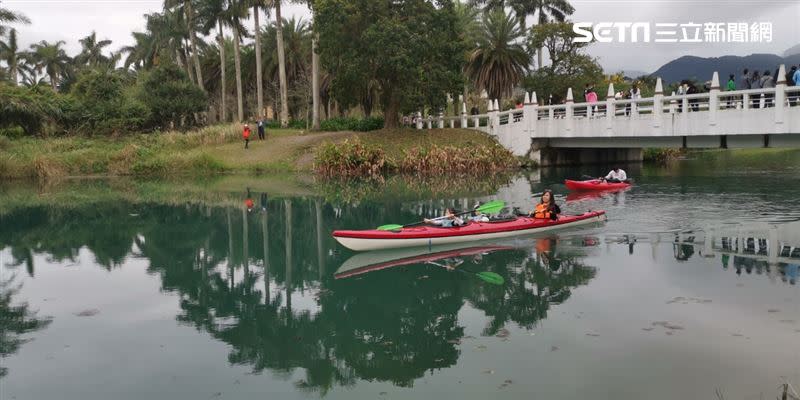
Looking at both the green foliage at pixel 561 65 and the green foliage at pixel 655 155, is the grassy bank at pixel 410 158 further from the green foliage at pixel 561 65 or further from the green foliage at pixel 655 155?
the green foliage at pixel 655 155

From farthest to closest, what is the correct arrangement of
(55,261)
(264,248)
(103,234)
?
(103,234), (264,248), (55,261)

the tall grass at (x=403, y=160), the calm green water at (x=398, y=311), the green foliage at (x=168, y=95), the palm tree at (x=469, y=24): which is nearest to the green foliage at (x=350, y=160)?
the tall grass at (x=403, y=160)

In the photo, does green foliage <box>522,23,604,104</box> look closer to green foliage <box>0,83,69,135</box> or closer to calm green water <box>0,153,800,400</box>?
calm green water <box>0,153,800,400</box>

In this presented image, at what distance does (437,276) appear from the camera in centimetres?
1341

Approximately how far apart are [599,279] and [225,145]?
32.9 meters

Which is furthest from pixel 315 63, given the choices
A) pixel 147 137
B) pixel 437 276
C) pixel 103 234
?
pixel 437 276

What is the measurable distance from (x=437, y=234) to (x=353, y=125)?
28.8m

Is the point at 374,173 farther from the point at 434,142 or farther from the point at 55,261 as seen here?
the point at 55,261

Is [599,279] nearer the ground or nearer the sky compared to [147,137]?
nearer the ground

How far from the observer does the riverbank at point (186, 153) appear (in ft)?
124

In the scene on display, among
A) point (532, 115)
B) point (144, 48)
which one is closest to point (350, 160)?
point (532, 115)

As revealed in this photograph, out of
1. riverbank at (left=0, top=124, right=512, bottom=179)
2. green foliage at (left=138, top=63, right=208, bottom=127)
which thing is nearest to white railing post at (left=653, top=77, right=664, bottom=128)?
riverbank at (left=0, top=124, right=512, bottom=179)

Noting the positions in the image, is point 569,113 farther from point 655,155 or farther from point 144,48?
point 144,48

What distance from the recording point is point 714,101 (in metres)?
25.2
